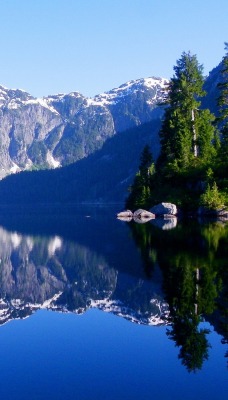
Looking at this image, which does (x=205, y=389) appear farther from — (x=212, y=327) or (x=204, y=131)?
(x=204, y=131)

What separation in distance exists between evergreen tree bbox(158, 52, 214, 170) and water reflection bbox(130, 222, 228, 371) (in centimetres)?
4877

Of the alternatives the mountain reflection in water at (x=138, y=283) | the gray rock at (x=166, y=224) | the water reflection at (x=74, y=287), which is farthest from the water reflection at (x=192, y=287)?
the gray rock at (x=166, y=224)

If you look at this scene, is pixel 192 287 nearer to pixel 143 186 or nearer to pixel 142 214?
pixel 142 214

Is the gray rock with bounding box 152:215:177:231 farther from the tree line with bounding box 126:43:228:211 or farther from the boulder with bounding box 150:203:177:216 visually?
the tree line with bounding box 126:43:228:211

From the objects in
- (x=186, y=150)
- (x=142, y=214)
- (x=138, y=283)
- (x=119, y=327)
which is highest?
(x=186, y=150)

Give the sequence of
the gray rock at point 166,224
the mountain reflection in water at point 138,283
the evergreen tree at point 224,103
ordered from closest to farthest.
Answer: the mountain reflection in water at point 138,283, the gray rock at point 166,224, the evergreen tree at point 224,103

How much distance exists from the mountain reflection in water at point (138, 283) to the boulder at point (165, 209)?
122 feet

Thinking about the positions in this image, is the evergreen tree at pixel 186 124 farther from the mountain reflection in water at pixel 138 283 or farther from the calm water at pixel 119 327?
the calm water at pixel 119 327

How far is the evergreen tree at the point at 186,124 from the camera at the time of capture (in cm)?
8756

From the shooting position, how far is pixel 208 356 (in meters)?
13.9

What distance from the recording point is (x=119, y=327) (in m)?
17.9

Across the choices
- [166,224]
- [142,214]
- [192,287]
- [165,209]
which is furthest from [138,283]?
[142,214]

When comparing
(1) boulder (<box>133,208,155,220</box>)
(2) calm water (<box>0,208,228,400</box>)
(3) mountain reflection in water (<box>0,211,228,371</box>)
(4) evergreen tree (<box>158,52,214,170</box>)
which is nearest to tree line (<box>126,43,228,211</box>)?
(4) evergreen tree (<box>158,52,214,170</box>)

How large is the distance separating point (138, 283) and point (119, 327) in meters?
7.17
